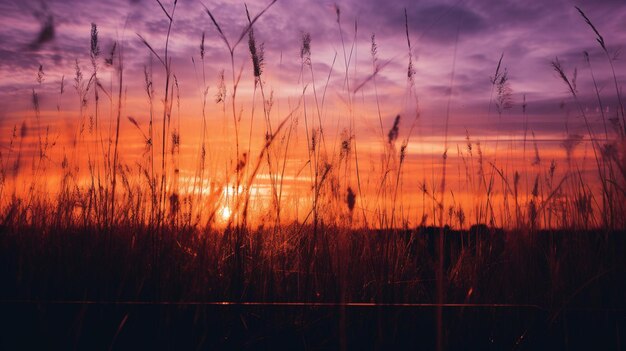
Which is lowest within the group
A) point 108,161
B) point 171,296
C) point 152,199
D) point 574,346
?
point 574,346

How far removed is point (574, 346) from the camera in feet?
5.56

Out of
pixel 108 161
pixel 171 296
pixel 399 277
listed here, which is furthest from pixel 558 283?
pixel 108 161

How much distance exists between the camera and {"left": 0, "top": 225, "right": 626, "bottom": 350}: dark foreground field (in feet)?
5.30

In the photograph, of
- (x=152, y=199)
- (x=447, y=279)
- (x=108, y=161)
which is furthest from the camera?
(x=108, y=161)

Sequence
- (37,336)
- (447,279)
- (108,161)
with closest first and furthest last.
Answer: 1. (37,336)
2. (447,279)
3. (108,161)

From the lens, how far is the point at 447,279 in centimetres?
210

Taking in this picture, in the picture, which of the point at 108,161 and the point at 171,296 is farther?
the point at 108,161

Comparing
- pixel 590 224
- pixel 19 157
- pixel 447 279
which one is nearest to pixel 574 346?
pixel 447 279

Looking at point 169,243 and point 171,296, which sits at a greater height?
point 169,243

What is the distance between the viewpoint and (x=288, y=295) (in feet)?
6.44

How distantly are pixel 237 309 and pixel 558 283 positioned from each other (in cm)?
108

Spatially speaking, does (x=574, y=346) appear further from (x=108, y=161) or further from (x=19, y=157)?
(x=19, y=157)

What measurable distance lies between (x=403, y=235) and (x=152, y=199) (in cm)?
110

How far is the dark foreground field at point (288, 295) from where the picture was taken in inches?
63.6
